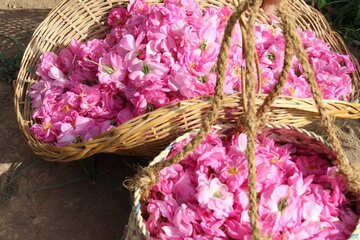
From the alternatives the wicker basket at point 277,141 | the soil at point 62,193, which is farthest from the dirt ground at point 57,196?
the wicker basket at point 277,141

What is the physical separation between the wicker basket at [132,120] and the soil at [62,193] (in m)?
0.27

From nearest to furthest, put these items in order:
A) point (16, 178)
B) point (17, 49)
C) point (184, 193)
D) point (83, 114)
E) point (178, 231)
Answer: point (178, 231) < point (184, 193) < point (83, 114) < point (16, 178) < point (17, 49)

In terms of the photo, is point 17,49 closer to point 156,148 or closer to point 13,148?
point 13,148

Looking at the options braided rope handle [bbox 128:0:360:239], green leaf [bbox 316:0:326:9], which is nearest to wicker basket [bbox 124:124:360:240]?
braided rope handle [bbox 128:0:360:239]

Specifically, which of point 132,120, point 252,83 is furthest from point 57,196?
point 252,83

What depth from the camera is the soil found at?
82.2 inches

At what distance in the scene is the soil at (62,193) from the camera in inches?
82.2

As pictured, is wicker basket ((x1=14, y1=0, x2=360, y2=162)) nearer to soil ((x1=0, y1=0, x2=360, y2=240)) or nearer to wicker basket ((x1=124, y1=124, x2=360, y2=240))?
wicker basket ((x1=124, y1=124, x2=360, y2=240))

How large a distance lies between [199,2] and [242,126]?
2.68 feet

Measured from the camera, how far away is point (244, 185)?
1657mm

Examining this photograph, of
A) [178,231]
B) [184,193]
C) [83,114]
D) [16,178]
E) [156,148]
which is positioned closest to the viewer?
[178,231]

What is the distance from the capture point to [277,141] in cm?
183

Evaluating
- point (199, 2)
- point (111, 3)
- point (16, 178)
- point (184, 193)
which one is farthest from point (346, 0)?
point (16, 178)

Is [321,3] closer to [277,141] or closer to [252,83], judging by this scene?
[277,141]
